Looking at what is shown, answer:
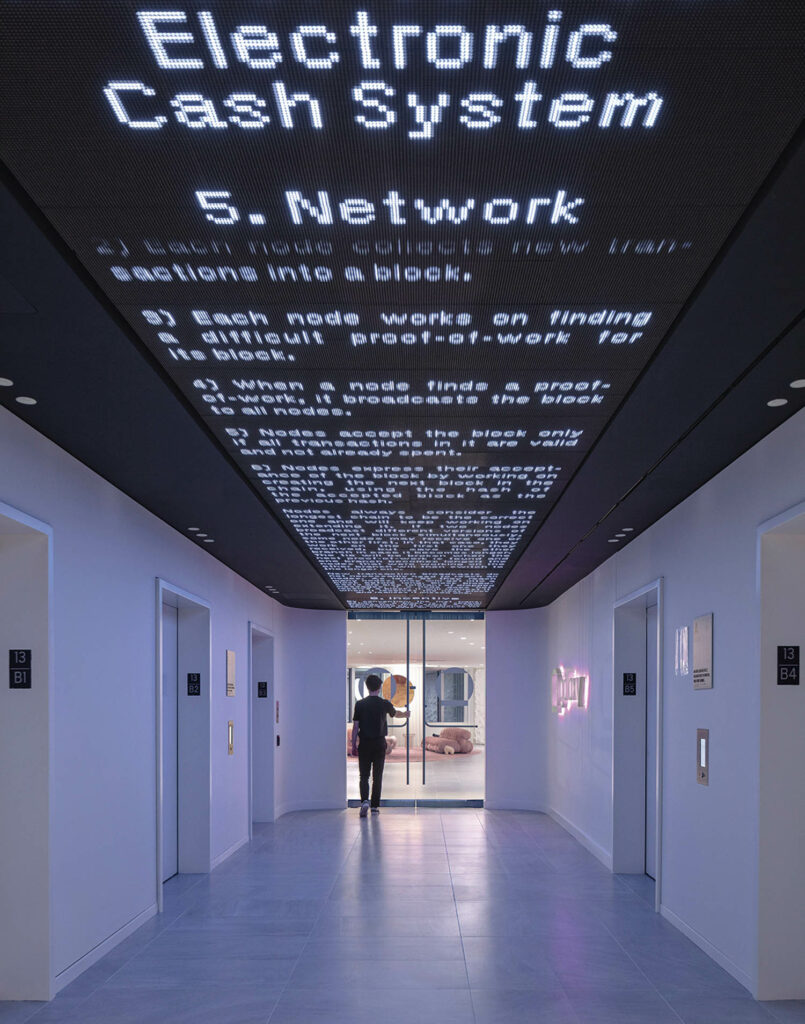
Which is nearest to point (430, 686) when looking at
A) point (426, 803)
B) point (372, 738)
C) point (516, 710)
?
point (426, 803)

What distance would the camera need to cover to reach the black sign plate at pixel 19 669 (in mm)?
5422

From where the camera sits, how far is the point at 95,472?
20.7 ft

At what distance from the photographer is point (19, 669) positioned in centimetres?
543

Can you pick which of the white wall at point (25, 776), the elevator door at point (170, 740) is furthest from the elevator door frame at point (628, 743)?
the white wall at point (25, 776)

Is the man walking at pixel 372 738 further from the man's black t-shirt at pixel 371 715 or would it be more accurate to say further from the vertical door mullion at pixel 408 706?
the vertical door mullion at pixel 408 706

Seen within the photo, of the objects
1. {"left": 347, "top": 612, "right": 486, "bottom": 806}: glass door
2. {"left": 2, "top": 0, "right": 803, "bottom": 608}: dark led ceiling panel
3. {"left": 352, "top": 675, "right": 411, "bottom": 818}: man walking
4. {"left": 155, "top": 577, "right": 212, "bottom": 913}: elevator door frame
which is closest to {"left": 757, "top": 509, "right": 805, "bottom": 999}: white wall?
{"left": 2, "top": 0, "right": 803, "bottom": 608}: dark led ceiling panel

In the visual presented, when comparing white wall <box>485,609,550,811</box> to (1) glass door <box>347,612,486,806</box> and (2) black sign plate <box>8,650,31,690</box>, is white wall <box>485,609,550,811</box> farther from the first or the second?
(2) black sign plate <box>8,650,31,690</box>

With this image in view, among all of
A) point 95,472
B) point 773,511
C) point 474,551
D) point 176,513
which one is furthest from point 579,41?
point 474,551

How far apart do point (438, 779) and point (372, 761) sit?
3.55m

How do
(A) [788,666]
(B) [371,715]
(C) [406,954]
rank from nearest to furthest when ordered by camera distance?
1. (A) [788,666]
2. (C) [406,954]
3. (B) [371,715]

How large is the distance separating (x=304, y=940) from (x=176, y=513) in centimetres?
309

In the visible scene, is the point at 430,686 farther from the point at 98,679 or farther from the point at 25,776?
the point at 25,776

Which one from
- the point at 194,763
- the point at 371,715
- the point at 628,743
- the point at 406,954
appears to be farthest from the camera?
the point at 371,715

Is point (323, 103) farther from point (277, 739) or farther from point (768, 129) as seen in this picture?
point (277, 739)
